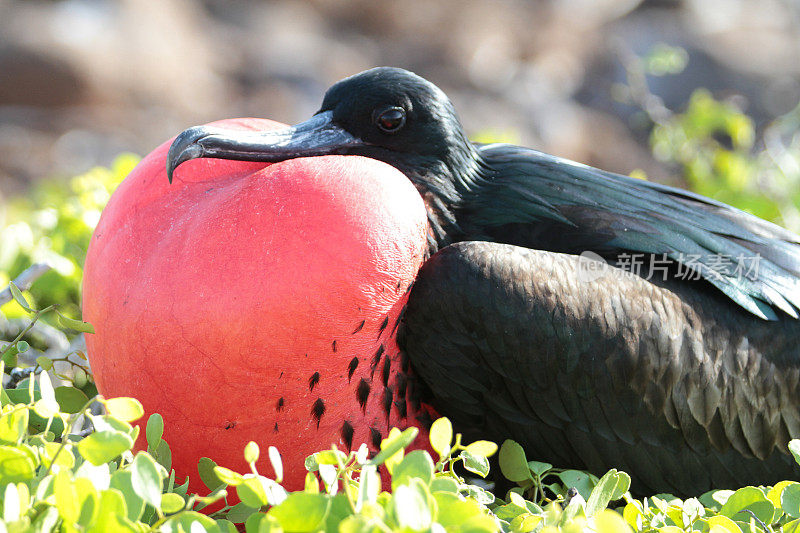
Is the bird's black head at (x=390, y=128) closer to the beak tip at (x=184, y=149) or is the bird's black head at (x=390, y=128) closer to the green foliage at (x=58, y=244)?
the beak tip at (x=184, y=149)

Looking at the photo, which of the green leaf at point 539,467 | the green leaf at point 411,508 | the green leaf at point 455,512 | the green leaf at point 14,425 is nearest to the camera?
the green leaf at point 411,508

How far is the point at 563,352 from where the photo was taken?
5.10 ft

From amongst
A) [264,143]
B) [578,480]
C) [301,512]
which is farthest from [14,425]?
[578,480]

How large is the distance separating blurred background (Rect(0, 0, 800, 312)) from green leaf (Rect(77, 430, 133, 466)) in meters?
5.30

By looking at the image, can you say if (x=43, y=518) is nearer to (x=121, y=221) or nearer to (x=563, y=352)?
(x=121, y=221)

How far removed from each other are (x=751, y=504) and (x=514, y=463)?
1.24 ft

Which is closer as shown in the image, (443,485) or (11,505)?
(11,505)

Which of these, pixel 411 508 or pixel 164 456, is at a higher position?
pixel 411 508

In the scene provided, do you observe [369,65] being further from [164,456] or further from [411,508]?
[411,508]

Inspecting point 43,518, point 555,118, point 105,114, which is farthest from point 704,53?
point 43,518

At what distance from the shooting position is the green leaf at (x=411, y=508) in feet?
2.71

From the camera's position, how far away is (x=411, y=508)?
2.74 feet

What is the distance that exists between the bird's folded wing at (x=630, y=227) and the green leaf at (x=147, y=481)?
→ 988 millimetres

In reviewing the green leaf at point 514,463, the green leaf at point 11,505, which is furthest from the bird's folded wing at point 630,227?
the green leaf at point 11,505
